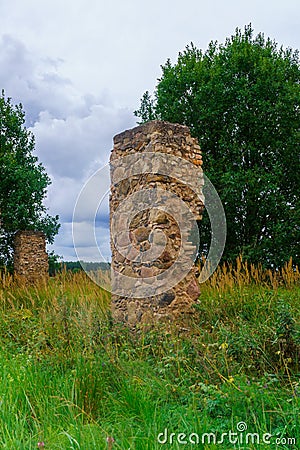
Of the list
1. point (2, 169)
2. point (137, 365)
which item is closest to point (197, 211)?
point (137, 365)

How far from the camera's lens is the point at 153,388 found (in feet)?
12.5

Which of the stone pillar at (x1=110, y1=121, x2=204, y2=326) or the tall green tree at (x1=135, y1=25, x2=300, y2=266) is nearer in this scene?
the stone pillar at (x1=110, y1=121, x2=204, y2=326)

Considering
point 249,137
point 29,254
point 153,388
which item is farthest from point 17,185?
point 153,388

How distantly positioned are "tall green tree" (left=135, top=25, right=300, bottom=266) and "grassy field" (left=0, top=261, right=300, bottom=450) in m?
6.66

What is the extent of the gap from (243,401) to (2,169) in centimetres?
1298

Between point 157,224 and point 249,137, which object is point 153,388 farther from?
point 249,137

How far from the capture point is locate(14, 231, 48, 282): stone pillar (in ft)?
46.6

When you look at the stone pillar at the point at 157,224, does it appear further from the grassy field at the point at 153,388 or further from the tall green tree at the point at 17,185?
the tall green tree at the point at 17,185

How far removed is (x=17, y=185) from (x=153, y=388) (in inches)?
477

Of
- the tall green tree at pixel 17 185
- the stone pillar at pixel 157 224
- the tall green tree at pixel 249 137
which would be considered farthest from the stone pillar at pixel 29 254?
the stone pillar at pixel 157 224

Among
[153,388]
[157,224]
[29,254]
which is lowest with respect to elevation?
[153,388]

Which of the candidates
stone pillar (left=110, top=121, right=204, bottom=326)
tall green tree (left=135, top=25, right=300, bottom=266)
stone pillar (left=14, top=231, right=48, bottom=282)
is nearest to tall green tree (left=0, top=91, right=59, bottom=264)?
stone pillar (left=14, top=231, right=48, bottom=282)

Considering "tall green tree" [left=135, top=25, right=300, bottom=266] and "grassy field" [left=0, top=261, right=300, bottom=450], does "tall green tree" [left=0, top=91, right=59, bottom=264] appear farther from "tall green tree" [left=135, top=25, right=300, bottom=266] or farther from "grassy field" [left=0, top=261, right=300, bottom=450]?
"grassy field" [left=0, top=261, right=300, bottom=450]

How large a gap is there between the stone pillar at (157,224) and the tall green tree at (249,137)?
19.8 feet
